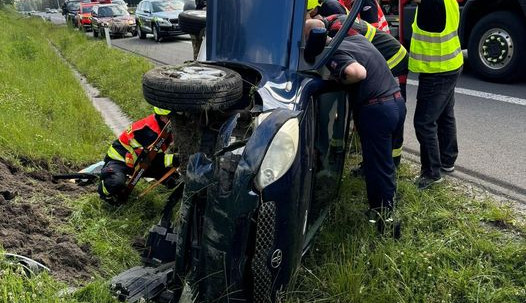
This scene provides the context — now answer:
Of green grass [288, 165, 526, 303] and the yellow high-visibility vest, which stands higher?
the yellow high-visibility vest

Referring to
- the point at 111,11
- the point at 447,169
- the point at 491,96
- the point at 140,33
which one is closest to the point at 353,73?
the point at 447,169

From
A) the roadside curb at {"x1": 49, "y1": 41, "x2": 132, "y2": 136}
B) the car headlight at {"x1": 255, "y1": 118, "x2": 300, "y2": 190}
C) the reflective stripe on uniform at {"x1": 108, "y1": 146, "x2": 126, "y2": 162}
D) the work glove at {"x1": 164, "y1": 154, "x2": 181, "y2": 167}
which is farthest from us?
the roadside curb at {"x1": 49, "y1": 41, "x2": 132, "y2": 136}

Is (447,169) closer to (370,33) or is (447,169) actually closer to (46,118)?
(370,33)

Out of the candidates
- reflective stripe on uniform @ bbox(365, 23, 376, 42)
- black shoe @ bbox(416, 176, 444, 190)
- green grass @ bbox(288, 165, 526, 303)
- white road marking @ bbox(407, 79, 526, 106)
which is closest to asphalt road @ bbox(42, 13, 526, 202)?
white road marking @ bbox(407, 79, 526, 106)

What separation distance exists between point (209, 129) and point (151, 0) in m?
19.1

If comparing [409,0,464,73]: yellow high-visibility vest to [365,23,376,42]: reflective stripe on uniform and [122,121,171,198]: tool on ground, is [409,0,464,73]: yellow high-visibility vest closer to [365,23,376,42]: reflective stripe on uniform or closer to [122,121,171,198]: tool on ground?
[365,23,376,42]: reflective stripe on uniform

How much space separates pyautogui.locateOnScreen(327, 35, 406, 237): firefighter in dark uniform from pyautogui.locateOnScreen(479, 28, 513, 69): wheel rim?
14.8ft

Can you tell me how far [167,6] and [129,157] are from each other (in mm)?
17257

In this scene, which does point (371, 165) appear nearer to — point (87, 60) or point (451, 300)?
point (451, 300)

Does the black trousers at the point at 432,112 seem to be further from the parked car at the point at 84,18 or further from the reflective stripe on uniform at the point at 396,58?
the parked car at the point at 84,18

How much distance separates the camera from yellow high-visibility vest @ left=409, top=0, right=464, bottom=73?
3676 mm

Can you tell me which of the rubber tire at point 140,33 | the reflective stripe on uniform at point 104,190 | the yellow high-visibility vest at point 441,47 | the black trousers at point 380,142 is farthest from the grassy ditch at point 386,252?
the rubber tire at point 140,33

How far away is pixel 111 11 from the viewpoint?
2341cm

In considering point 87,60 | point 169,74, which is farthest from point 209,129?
point 87,60
